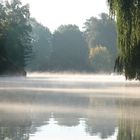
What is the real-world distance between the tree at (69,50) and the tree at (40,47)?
2437 mm

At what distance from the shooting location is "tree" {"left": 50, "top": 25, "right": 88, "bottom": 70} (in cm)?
10856

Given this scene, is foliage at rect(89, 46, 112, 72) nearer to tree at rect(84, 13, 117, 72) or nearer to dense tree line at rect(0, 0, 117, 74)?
dense tree line at rect(0, 0, 117, 74)

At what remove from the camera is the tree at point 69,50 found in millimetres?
108562

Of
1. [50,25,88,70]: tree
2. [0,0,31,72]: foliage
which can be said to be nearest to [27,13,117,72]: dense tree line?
[50,25,88,70]: tree

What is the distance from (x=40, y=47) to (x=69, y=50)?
46.0ft

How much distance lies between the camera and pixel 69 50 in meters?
114

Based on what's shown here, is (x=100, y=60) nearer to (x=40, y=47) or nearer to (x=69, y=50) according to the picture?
(x=69, y=50)

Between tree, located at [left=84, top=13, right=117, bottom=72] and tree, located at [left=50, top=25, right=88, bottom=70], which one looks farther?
tree, located at [left=84, top=13, right=117, bottom=72]

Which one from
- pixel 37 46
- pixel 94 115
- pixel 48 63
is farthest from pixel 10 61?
pixel 94 115

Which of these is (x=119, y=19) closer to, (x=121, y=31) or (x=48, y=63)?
(x=121, y=31)

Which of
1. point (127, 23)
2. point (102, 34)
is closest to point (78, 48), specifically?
point (102, 34)

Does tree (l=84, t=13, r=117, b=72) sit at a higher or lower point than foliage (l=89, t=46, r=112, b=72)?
higher

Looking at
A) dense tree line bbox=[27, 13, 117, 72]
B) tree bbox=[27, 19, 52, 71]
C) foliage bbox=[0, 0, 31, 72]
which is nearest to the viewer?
foliage bbox=[0, 0, 31, 72]

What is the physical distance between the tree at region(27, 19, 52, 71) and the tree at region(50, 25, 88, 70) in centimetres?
244
